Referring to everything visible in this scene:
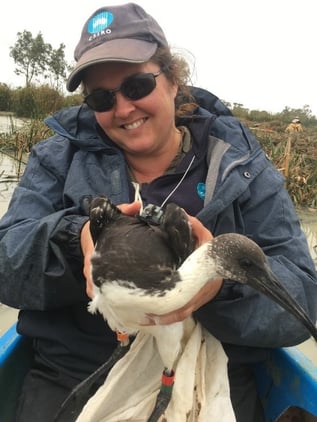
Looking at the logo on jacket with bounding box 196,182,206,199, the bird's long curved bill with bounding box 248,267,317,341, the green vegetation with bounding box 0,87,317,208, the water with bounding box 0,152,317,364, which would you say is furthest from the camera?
the green vegetation with bounding box 0,87,317,208

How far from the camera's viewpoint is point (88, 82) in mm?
1773

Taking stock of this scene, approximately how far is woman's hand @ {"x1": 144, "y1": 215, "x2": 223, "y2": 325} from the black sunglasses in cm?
55

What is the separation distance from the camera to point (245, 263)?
53.4 inches

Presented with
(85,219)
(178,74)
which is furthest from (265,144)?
(85,219)

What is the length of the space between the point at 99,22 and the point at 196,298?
1072 mm

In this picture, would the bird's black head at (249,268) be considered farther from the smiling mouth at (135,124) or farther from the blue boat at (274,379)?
the smiling mouth at (135,124)

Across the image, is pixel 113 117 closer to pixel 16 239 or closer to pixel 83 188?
pixel 83 188

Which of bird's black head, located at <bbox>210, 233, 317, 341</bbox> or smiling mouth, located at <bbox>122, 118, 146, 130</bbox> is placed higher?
smiling mouth, located at <bbox>122, 118, 146, 130</bbox>

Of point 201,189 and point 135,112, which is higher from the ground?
point 135,112

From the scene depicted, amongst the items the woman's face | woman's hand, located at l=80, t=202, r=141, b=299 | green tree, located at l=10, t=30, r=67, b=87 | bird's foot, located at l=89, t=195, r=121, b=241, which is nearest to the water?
the woman's face

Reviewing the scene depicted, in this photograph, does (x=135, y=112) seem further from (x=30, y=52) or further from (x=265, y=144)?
(x=30, y=52)

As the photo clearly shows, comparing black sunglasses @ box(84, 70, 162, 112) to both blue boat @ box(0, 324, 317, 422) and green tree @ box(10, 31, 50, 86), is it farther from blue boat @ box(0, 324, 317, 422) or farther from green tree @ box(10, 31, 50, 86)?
green tree @ box(10, 31, 50, 86)

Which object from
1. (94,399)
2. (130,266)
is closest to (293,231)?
(130,266)

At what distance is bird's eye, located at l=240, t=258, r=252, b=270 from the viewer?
1.35m
